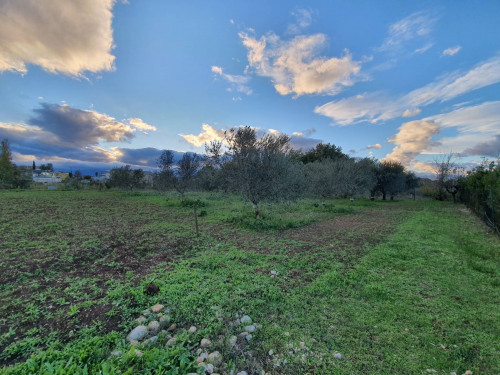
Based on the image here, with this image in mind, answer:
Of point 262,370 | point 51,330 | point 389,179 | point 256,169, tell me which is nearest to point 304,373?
point 262,370

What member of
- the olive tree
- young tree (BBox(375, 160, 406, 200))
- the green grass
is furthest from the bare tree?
the olive tree

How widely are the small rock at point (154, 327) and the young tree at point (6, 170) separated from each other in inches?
1499

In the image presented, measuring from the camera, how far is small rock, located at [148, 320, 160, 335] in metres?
2.61

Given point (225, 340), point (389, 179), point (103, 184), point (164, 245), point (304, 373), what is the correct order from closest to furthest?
point (304, 373) < point (225, 340) < point (164, 245) < point (389, 179) < point (103, 184)

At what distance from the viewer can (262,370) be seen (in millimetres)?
2131

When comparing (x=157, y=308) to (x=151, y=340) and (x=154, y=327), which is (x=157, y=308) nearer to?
(x=154, y=327)

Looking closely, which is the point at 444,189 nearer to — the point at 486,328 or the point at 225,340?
the point at 486,328

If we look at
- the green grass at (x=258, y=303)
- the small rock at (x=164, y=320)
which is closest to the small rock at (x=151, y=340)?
the green grass at (x=258, y=303)

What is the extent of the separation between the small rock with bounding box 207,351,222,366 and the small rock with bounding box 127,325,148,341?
93cm

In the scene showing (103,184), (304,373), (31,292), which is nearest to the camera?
(304,373)

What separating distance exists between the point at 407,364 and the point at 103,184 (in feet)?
130

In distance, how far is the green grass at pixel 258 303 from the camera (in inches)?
87.7

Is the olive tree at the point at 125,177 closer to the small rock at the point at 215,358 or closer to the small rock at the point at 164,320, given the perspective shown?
the small rock at the point at 164,320

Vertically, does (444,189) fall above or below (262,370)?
above
